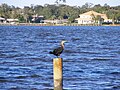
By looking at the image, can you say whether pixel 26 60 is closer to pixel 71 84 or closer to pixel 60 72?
pixel 71 84

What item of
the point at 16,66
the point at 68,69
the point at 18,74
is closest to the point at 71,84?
the point at 18,74

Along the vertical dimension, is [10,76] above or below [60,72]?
below

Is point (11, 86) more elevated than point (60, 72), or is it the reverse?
point (60, 72)

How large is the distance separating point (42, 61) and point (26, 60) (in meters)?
1.42

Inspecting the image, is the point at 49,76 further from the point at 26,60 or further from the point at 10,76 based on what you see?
the point at 26,60

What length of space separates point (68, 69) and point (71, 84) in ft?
23.5

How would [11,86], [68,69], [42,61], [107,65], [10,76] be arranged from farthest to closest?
1. [42,61]
2. [107,65]
3. [68,69]
4. [10,76]
5. [11,86]

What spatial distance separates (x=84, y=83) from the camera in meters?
28.0

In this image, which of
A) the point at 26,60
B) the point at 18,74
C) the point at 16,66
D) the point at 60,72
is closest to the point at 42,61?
the point at 26,60

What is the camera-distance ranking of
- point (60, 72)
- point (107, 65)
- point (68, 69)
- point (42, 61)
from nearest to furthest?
point (60, 72)
point (68, 69)
point (107, 65)
point (42, 61)

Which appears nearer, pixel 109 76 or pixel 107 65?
pixel 109 76

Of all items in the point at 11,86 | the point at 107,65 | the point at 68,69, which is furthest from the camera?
the point at 107,65

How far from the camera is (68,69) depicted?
3475 cm

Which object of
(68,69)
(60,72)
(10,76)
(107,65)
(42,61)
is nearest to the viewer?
(60,72)
